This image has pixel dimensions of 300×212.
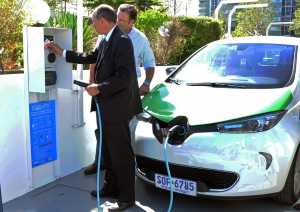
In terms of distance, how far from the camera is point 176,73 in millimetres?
5406

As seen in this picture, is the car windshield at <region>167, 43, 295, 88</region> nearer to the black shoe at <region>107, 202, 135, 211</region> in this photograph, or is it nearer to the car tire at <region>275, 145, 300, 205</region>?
the car tire at <region>275, 145, 300, 205</region>

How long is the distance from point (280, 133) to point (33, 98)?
2371 mm

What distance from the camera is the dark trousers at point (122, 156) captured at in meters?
4.11

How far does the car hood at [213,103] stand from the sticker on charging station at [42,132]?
3.28 feet

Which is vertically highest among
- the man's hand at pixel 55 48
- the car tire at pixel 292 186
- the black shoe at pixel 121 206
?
the man's hand at pixel 55 48

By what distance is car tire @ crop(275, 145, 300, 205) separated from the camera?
13.7ft

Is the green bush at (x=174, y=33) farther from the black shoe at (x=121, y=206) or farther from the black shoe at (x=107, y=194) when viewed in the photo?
the black shoe at (x=121, y=206)

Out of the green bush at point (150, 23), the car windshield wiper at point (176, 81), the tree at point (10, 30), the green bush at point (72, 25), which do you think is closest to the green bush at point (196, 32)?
the green bush at point (150, 23)

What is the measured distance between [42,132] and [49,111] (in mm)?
235

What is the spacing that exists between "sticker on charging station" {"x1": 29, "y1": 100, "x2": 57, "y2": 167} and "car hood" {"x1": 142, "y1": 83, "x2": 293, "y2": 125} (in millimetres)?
1001

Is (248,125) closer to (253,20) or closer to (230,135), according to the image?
(230,135)

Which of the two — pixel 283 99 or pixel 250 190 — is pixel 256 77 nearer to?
pixel 283 99

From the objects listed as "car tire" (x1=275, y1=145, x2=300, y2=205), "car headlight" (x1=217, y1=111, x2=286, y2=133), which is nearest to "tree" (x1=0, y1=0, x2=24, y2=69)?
"car headlight" (x1=217, y1=111, x2=286, y2=133)

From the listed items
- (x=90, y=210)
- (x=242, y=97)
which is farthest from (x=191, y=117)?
(x=90, y=210)
